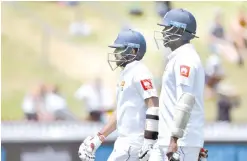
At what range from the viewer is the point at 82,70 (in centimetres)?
1111

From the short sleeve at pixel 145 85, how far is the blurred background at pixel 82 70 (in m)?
3.69

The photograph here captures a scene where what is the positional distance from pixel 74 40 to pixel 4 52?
36.1 inches

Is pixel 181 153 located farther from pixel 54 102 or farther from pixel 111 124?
pixel 54 102

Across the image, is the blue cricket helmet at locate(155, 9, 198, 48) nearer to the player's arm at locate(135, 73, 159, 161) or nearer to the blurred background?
the player's arm at locate(135, 73, 159, 161)

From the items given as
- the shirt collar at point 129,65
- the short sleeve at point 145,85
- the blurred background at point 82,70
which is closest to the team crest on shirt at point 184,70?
the short sleeve at point 145,85

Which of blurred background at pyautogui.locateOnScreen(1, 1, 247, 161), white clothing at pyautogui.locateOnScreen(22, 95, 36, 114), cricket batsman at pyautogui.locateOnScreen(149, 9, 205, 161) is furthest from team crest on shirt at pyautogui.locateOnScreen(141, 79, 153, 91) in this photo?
white clothing at pyautogui.locateOnScreen(22, 95, 36, 114)

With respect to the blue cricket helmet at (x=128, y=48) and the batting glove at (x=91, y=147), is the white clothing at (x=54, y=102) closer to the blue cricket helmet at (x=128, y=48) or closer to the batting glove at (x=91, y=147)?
the batting glove at (x=91, y=147)

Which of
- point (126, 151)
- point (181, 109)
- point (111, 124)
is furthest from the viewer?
point (111, 124)

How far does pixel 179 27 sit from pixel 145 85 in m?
0.75

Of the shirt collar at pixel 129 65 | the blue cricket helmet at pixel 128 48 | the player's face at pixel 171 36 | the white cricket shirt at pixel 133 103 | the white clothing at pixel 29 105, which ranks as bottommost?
the white clothing at pixel 29 105

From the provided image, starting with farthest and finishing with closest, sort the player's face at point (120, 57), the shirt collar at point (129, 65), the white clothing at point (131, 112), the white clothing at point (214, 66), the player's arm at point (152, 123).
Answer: the white clothing at point (214, 66), the player's face at point (120, 57), the shirt collar at point (129, 65), the white clothing at point (131, 112), the player's arm at point (152, 123)

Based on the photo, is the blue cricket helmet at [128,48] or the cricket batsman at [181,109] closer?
the cricket batsman at [181,109]

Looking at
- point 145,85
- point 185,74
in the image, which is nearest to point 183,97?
point 185,74

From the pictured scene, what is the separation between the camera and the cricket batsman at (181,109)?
17.7 ft
